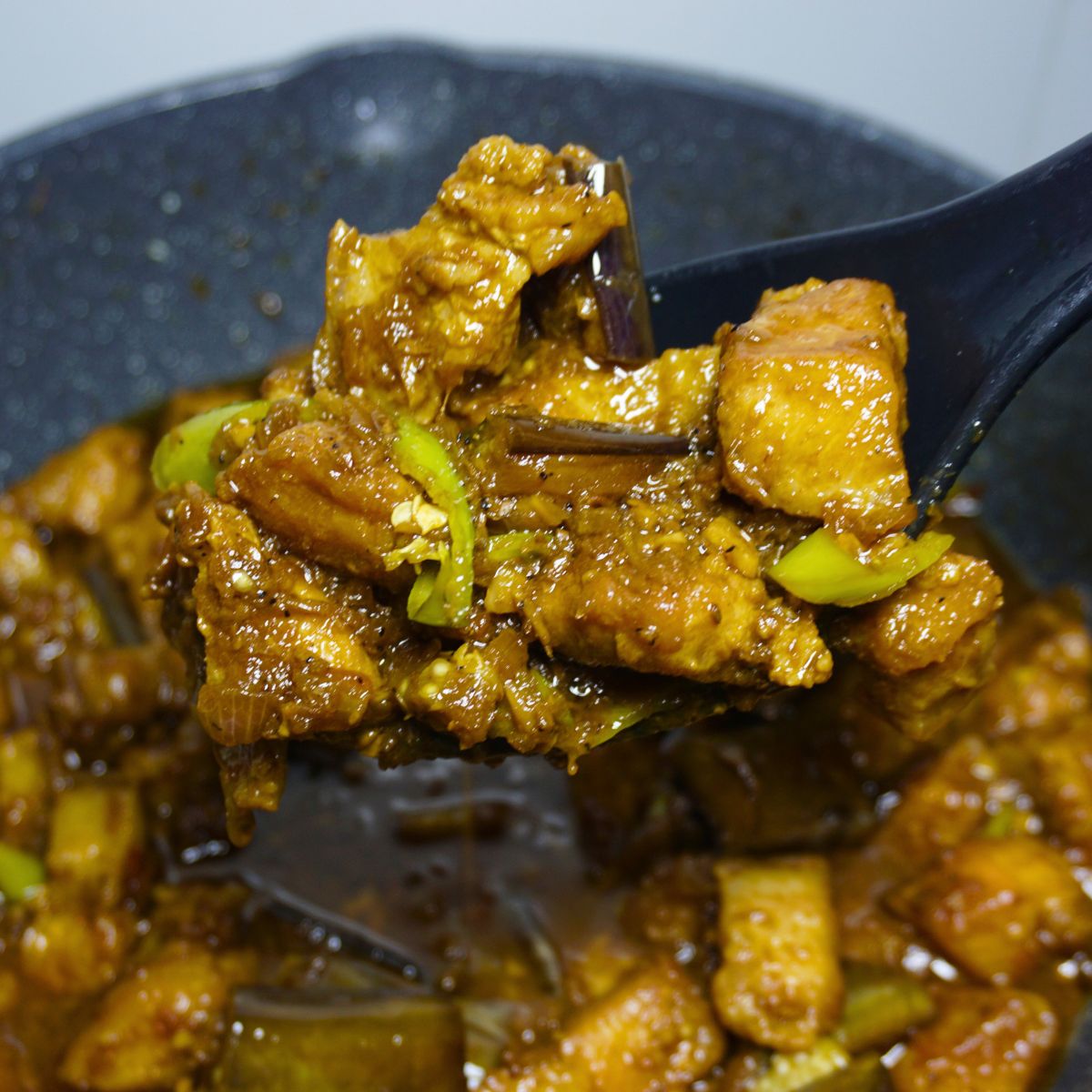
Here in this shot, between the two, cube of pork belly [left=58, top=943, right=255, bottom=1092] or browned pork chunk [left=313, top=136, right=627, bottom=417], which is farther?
cube of pork belly [left=58, top=943, right=255, bottom=1092]

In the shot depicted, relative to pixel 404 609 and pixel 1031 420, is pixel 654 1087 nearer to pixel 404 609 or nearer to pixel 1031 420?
pixel 404 609

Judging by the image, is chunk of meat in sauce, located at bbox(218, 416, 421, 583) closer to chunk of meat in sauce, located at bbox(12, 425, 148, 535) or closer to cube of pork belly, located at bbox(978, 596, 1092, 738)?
chunk of meat in sauce, located at bbox(12, 425, 148, 535)

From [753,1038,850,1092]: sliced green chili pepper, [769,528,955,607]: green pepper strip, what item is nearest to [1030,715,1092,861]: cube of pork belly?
[753,1038,850,1092]: sliced green chili pepper

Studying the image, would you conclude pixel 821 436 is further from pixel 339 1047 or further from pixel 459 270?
pixel 339 1047

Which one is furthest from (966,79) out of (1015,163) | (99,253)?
(99,253)

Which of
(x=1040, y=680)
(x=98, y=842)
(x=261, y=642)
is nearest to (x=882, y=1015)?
(x=1040, y=680)

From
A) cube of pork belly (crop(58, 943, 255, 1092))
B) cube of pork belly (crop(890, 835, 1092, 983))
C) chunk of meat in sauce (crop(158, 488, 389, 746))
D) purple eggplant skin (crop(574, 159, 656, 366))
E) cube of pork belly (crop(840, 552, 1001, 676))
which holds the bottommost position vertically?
cube of pork belly (crop(58, 943, 255, 1092))
